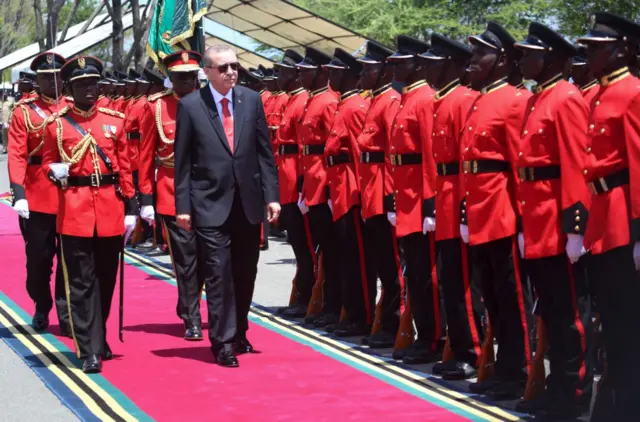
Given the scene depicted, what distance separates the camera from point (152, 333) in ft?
38.0

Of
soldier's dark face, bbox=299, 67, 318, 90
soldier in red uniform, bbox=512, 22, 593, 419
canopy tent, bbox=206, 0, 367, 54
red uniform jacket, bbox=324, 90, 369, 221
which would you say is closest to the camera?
soldier in red uniform, bbox=512, 22, 593, 419

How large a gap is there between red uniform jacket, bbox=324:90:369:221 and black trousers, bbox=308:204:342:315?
46cm

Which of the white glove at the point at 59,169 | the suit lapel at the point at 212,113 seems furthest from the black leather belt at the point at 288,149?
the white glove at the point at 59,169

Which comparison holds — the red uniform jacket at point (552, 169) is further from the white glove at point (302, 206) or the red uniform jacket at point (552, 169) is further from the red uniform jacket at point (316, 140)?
the white glove at point (302, 206)

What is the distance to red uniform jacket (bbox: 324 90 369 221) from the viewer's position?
427 inches

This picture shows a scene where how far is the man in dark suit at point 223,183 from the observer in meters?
9.83

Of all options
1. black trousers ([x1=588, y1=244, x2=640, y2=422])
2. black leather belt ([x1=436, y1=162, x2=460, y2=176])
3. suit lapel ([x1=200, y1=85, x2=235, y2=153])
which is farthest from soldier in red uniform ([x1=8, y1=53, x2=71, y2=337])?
black trousers ([x1=588, y1=244, x2=640, y2=422])

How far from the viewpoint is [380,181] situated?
34.0 feet

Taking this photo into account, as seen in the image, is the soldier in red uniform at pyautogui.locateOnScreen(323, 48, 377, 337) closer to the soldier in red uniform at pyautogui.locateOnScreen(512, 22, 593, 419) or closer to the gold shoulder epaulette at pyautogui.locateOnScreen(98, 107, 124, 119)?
the gold shoulder epaulette at pyautogui.locateOnScreen(98, 107, 124, 119)

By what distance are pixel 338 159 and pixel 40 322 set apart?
9.98 ft

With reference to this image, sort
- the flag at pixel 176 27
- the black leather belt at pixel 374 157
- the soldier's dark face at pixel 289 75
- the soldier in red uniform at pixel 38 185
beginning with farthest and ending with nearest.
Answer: the flag at pixel 176 27
the soldier's dark face at pixel 289 75
the soldier in red uniform at pixel 38 185
the black leather belt at pixel 374 157

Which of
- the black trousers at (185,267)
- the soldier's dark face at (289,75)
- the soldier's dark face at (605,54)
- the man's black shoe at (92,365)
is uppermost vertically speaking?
the soldier's dark face at (605,54)

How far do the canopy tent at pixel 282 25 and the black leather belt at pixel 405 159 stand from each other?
48.5 feet

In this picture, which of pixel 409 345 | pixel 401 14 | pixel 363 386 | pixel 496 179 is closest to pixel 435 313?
pixel 409 345
